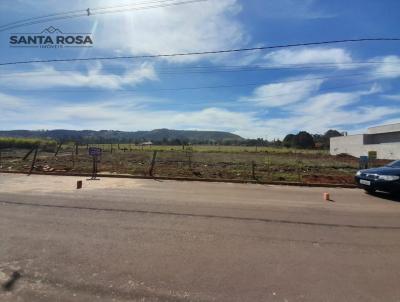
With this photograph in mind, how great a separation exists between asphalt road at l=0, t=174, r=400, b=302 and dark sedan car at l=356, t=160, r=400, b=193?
138 centimetres

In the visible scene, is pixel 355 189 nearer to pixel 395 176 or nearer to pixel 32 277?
pixel 395 176

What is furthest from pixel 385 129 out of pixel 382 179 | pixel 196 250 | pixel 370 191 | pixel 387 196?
pixel 196 250

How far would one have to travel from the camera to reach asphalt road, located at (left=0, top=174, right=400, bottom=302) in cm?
410

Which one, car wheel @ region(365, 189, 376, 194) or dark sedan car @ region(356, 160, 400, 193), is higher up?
dark sedan car @ region(356, 160, 400, 193)

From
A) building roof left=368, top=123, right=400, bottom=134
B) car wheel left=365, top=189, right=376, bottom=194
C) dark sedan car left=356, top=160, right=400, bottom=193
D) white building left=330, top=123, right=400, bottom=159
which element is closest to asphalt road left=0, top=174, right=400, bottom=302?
dark sedan car left=356, top=160, right=400, bottom=193

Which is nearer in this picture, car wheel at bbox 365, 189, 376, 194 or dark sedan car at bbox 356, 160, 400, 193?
dark sedan car at bbox 356, 160, 400, 193

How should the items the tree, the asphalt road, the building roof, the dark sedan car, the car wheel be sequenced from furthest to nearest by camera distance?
the tree
the building roof
the car wheel
the dark sedan car
the asphalt road

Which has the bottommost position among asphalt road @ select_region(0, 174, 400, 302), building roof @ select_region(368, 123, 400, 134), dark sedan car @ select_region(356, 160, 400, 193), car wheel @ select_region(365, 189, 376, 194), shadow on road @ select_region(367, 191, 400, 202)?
asphalt road @ select_region(0, 174, 400, 302)

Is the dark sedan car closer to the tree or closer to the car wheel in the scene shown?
the car wheel

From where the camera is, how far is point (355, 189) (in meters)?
13.8

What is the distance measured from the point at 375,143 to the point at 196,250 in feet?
166

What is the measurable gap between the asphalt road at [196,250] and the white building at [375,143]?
38.2m

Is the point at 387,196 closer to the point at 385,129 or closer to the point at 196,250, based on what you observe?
the point at 196,250

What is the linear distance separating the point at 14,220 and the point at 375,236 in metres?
7.18
